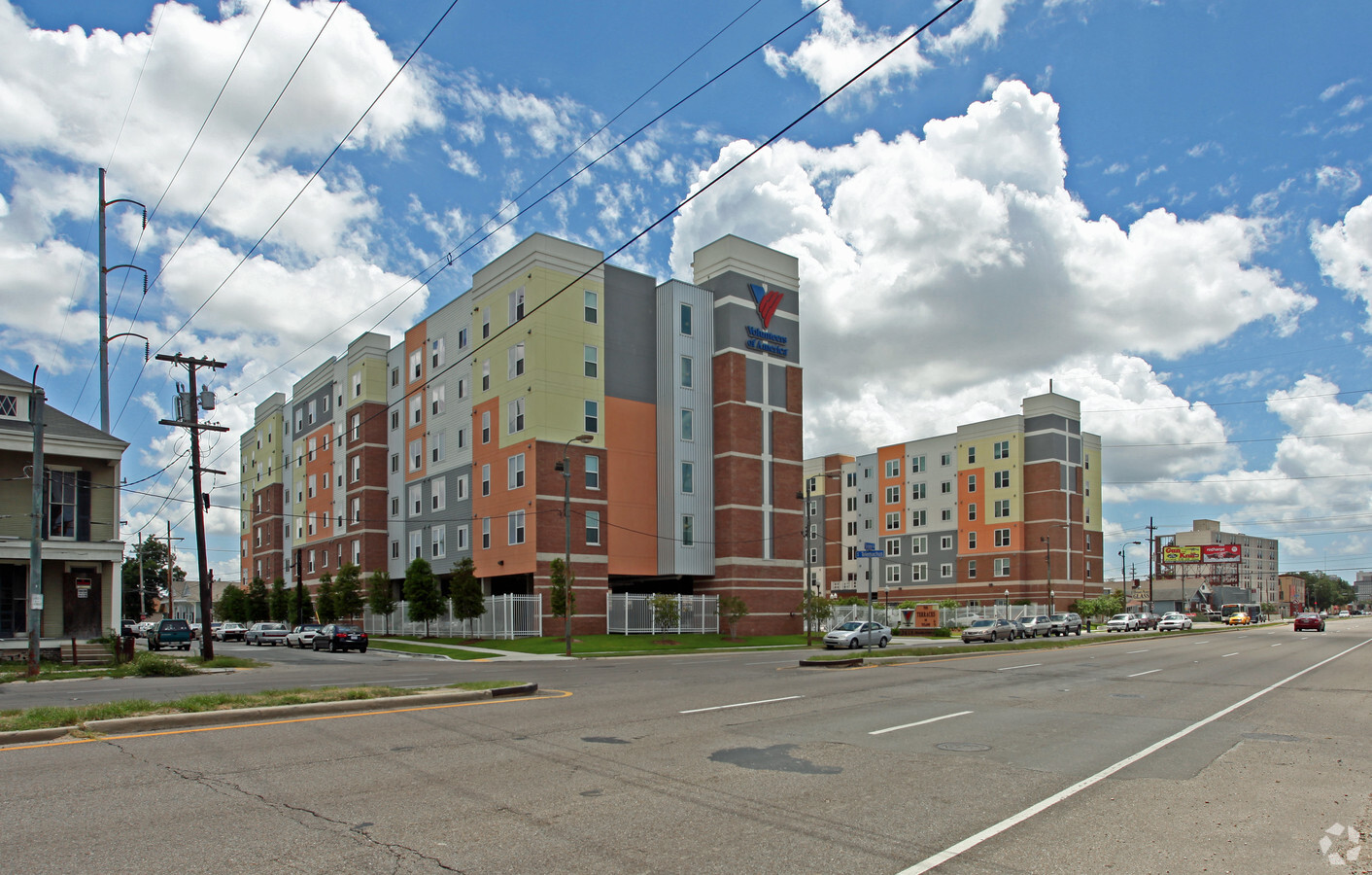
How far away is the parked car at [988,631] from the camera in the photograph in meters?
52.1

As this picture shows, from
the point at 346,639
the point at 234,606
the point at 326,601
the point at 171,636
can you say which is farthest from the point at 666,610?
the point at 234,606

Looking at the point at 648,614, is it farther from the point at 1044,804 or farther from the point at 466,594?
the point at 1044,804

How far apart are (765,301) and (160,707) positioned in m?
44.8

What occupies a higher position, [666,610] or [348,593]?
[666,610]

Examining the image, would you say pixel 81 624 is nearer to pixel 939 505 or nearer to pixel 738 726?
pixel 738 726

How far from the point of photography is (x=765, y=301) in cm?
5481

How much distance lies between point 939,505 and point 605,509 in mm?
53624

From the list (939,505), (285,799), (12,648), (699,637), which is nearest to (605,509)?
(699,637)

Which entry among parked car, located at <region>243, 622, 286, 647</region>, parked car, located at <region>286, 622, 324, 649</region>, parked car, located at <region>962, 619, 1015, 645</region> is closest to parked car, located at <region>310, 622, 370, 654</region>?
parked car, located at <region>286, 622, 324, 649</region>

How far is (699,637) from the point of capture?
48.6 metres

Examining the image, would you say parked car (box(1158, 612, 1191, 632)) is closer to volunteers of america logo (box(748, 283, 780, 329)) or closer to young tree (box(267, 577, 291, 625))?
volunteers of america logo (box(748, 283, 780, 329))

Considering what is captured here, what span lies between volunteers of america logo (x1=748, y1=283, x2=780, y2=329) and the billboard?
351 ft

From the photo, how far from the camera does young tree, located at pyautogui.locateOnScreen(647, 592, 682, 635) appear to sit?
154ft

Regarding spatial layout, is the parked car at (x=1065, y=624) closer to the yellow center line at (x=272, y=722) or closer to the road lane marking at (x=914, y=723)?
the road lane marking at (x=914, y=723)
